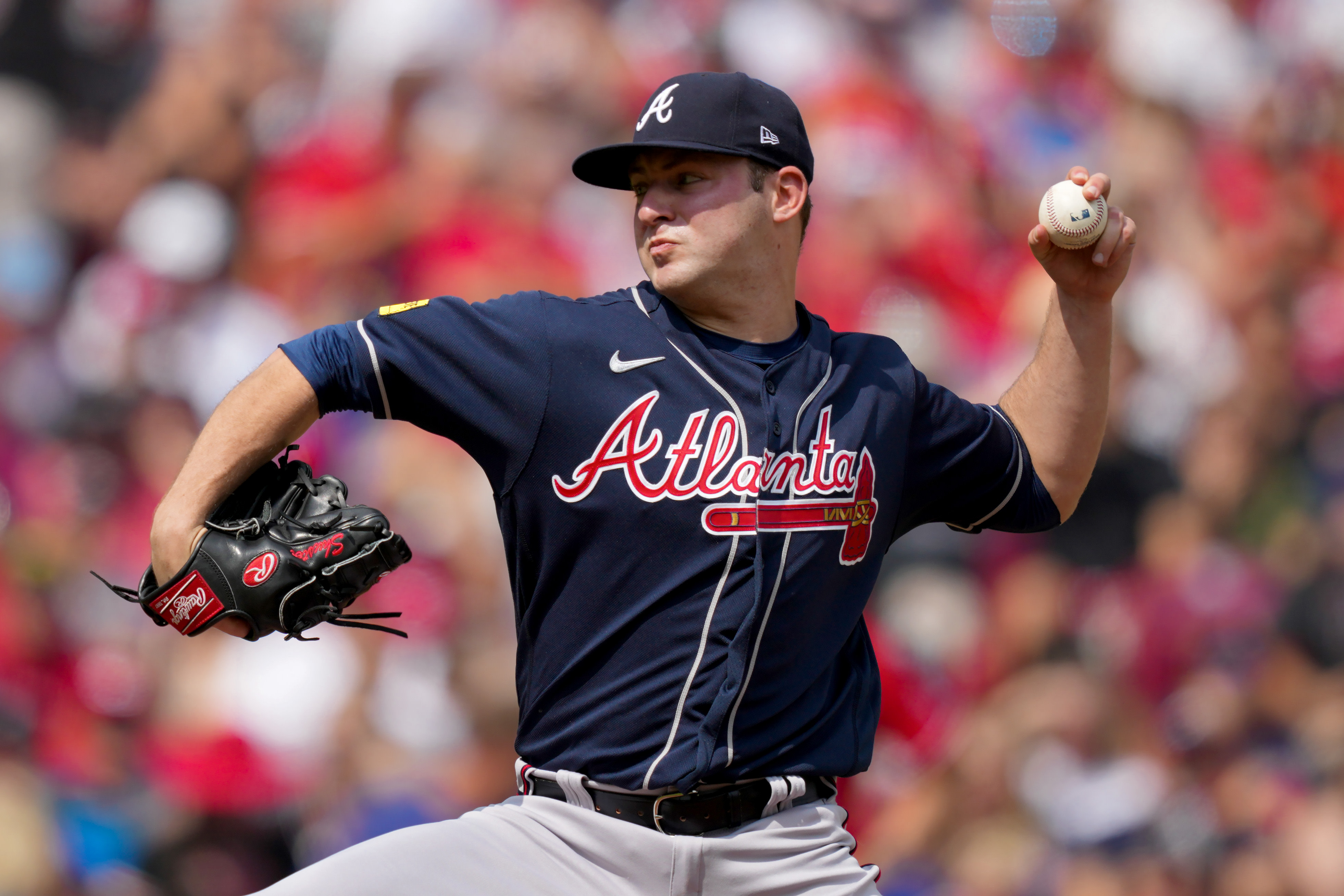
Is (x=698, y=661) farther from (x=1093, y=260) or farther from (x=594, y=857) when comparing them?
(x=1093, y=260)

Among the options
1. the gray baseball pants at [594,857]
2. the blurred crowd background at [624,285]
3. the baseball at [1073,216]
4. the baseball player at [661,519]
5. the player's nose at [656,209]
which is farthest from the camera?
the blurred crowd background at [624,285]

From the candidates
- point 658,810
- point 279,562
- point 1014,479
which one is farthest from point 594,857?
point 1014,479

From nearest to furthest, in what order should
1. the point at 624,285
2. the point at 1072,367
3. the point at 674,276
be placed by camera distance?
1. the point at 674,276
2. the point at 1072,367
3. the point at 624,285

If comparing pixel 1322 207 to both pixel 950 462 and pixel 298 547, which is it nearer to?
pixel 950 462

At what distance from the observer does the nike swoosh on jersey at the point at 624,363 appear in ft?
6.45

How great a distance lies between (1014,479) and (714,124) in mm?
857

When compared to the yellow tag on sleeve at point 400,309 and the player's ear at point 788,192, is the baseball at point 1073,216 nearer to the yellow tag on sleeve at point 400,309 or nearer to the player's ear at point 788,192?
the player's ear at point 788,192

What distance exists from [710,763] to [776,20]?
333 centimetres

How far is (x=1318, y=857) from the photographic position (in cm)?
429

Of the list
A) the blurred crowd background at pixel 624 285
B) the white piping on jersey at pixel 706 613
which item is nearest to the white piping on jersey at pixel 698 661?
the white piping on jersey at pixel 706 613

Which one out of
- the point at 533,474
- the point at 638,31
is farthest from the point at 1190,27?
the point at 533,474

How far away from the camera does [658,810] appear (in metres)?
1.88

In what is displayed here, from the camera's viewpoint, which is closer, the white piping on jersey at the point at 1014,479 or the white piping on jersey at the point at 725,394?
the white piping on jersey at the point at 725,394

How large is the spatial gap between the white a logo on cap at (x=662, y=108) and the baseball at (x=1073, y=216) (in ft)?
2.28
